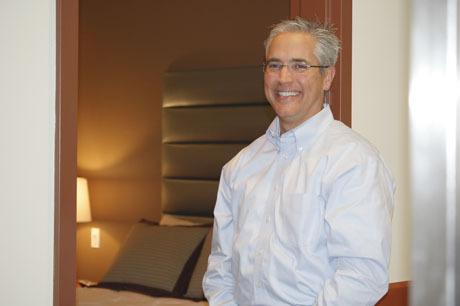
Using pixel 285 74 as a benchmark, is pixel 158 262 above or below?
below

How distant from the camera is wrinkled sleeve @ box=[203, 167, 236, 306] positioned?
1.93m

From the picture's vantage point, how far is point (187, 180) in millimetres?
4641

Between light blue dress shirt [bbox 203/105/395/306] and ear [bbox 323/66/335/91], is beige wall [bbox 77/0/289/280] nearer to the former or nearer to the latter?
ear [bbox 323/66/335/91]

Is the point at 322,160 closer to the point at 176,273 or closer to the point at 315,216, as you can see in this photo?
the point at 315,216

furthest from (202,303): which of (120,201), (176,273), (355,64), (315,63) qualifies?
(315,63)

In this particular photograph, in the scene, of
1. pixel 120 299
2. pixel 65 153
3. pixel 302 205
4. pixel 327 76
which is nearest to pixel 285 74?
pixel 327 76

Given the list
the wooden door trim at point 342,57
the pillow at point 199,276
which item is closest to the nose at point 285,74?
the wooden door trim at point 342,57

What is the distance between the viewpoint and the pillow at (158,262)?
3932 millimetres

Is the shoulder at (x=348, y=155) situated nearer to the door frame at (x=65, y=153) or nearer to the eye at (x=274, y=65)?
the eye at (x=274, y=65)

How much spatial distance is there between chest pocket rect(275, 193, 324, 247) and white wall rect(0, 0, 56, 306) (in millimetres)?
601

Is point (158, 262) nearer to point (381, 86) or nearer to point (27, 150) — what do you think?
point (381, 86)

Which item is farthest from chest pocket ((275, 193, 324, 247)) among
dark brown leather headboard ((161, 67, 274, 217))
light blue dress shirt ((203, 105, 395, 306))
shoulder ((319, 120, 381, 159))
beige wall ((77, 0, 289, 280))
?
beige wall ((77, 0, 289, 280))

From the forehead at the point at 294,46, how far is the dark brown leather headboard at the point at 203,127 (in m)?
2.37

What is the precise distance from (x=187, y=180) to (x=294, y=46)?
2.83 meters
